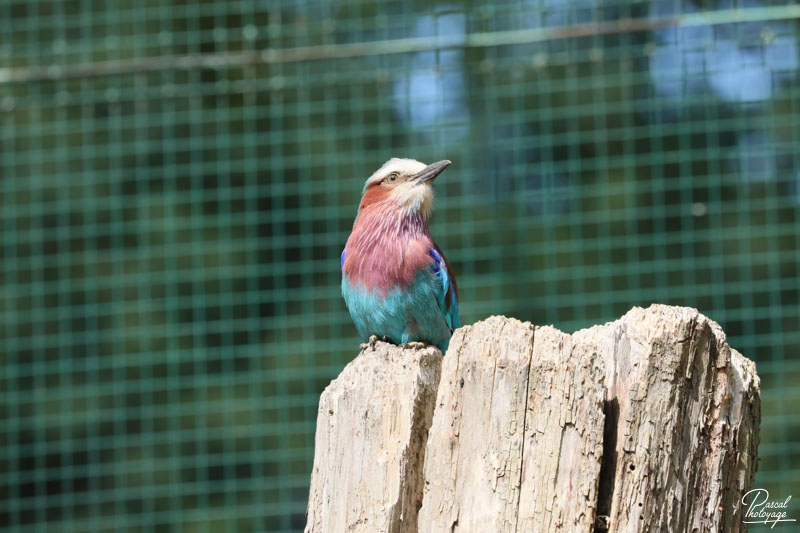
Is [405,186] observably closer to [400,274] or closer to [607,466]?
[400,274]

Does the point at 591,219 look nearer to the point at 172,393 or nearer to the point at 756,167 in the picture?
the point at 756,167

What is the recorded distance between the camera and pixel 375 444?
2098 mm

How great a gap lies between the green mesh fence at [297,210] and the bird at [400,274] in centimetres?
141

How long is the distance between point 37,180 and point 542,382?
4674mm

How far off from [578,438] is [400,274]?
1577mm

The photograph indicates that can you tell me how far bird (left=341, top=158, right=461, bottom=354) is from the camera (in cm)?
343

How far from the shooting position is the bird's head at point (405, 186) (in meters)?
3.72

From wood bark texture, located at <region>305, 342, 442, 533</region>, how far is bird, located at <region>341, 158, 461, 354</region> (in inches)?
44.7

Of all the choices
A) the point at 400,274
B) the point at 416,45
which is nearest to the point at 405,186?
the point at 400,274

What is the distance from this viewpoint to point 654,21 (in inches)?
188

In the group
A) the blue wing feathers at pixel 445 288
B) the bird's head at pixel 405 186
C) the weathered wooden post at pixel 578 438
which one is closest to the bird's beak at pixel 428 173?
the bird's head at pixel 405 186
